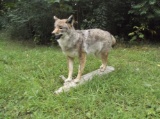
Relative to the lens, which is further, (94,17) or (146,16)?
(94,17)

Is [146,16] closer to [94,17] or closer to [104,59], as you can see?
[94,17]

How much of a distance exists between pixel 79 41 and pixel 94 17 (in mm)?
4502

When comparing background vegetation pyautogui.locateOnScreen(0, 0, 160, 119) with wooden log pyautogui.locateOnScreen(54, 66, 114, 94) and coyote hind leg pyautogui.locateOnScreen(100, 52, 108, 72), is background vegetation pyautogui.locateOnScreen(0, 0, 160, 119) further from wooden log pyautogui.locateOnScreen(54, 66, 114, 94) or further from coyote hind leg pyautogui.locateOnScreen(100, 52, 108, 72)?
coyote hind leg pyautogui.locateOnScreen(100, 52, 108, 72)

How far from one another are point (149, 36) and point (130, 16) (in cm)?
105

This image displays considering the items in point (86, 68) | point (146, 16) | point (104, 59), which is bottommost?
point (86, 68)

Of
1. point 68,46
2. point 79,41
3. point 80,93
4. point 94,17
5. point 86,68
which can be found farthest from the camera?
point 94,17

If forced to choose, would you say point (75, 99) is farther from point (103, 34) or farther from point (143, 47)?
point (143, 47)

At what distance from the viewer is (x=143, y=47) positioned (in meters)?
9.04

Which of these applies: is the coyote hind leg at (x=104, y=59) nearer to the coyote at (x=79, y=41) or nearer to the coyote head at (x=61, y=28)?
the coyote at (x=79, y=41)

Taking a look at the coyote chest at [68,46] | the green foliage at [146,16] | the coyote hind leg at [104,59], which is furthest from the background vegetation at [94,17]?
the coyote chest at [68,46]

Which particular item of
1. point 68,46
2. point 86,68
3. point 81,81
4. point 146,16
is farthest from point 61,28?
point 146,16

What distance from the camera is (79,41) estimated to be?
530cm

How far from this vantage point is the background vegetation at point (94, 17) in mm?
9234

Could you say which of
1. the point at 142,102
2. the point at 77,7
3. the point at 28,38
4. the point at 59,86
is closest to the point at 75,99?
the point at 59,86
